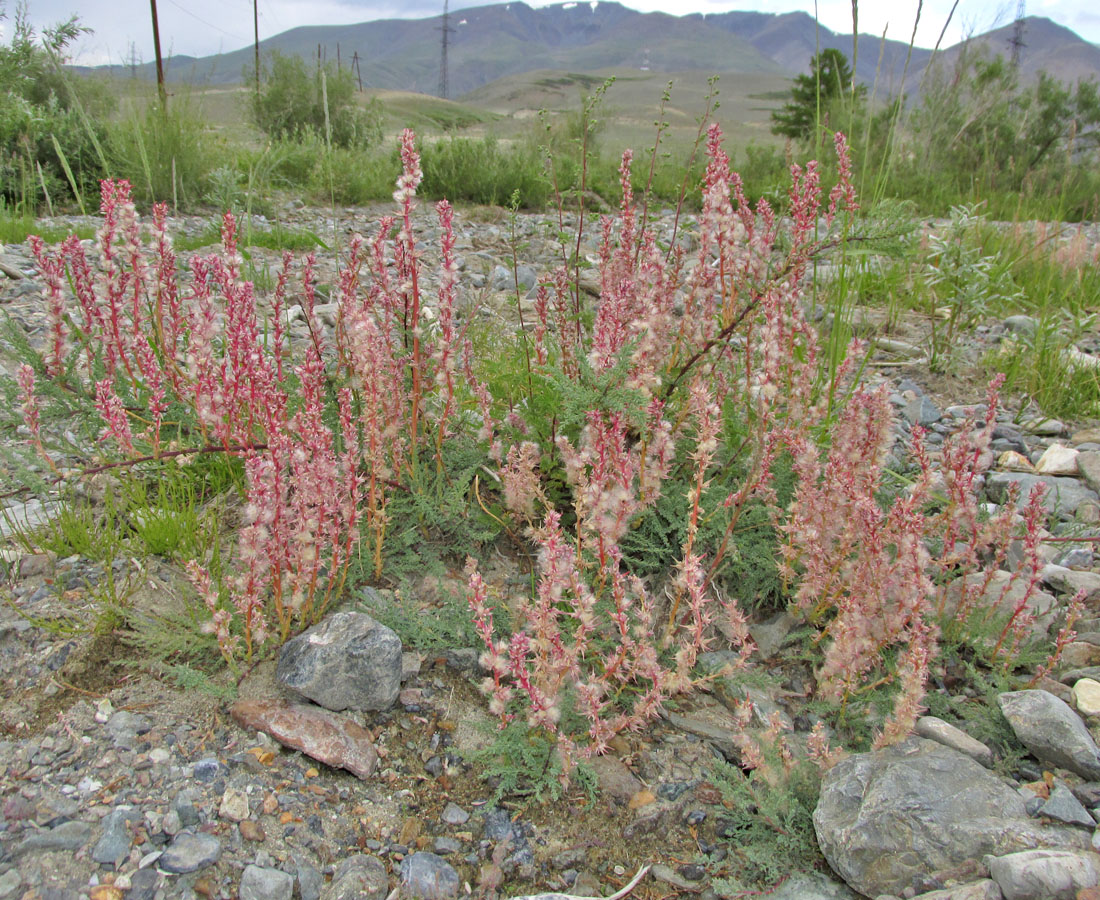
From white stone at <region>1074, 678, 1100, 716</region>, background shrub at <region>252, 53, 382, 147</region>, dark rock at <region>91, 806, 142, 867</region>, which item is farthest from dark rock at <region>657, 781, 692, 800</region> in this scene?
background shrub at <region>252, 53, 382, 147</region>

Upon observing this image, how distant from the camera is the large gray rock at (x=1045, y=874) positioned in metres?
1.57

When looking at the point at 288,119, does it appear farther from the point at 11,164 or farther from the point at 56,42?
the point at 11,164

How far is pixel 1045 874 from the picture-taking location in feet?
5.19

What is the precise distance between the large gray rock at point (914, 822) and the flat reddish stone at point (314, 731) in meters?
1.25

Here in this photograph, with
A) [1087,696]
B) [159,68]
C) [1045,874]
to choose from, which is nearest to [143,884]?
[1045,874]

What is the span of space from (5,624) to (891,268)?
258 inches

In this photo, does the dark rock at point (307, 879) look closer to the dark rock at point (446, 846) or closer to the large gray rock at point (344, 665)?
the dark rock at point (446, 846)

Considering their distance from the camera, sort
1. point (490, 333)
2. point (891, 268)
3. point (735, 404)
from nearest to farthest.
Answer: point (735, 404)
point (490, 333)
point (891, 268)

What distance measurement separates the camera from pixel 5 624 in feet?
7.62

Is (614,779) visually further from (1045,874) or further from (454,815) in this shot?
(1045,874)

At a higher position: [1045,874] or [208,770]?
[1045,874]

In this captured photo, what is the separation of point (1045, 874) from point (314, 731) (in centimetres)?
183

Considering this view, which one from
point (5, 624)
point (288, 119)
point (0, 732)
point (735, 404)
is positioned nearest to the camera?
point (0, 732)

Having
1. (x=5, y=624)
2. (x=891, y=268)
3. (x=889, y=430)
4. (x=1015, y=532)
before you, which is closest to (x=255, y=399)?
(x=5, y=624)
